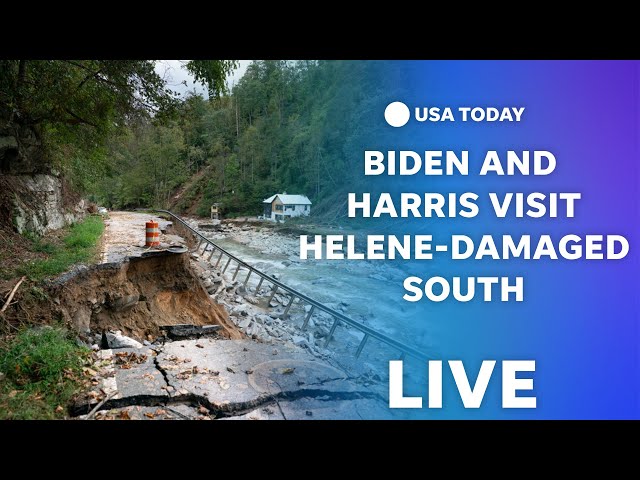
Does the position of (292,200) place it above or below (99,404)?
above

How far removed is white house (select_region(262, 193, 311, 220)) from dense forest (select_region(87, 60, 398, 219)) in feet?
3.57

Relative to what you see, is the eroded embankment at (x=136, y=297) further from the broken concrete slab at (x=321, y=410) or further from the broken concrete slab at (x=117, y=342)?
the broken concrete slab at (x=321, y=410)

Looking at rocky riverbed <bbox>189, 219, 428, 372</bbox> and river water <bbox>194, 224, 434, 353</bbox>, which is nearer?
rocky riverbed <bbox>189, 219, 428, 372</bbox>

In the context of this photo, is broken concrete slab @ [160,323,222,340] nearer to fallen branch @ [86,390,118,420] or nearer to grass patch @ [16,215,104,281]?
grass patch @ [16,215,104,281]

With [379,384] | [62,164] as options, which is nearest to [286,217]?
[62,164]

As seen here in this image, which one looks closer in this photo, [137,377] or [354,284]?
[137,377]

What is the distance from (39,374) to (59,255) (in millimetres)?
2867

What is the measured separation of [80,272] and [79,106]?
3474 millimetres

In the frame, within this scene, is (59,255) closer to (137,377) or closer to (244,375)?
(137,377)

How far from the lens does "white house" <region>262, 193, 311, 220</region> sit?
22875 mm

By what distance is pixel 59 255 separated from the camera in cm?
535

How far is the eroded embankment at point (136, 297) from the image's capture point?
457 cm

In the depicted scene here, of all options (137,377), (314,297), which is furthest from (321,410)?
(314,297)

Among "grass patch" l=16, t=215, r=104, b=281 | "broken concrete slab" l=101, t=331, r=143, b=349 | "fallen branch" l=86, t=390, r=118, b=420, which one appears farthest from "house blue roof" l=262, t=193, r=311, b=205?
"fallen branch" l=86, t=390, r=118, b=420
